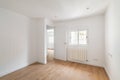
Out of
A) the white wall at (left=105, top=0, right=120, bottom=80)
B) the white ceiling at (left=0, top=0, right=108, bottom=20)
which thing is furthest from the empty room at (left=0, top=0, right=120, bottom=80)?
the white wall at (left=105, top=0, right=120, bottom=80)

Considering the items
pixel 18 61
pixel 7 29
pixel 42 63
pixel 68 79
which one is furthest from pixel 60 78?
pixel 7 29

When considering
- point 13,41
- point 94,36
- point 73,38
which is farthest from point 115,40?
point 13,41

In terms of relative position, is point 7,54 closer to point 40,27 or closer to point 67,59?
point 40,27

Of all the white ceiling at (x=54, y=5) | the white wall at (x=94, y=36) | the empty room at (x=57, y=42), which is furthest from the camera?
the white wall at (x=94, y=36)

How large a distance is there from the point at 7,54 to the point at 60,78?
7.28ft

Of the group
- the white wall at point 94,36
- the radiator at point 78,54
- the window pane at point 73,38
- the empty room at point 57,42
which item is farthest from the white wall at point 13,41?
the white wall at point 94,36

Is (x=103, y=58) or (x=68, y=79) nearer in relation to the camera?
(x=68, y=79)

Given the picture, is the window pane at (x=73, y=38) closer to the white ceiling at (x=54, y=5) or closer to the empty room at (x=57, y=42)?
the empty room at (x=57, y=42)

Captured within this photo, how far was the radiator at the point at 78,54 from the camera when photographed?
3660 millimetres

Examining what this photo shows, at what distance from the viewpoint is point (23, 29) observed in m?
3.34

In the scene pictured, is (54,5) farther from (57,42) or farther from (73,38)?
(57,42)

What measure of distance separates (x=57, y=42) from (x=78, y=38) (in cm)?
138

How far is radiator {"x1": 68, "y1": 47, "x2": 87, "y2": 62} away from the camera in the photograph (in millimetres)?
3660

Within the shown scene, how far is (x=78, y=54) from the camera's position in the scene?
3807 millimetres
